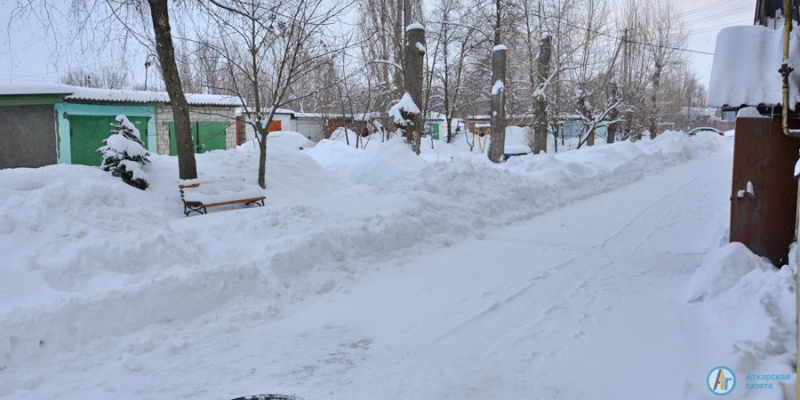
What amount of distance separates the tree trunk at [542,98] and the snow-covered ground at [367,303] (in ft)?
39.9

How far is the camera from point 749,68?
5613mm

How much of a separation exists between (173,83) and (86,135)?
969 centimetres

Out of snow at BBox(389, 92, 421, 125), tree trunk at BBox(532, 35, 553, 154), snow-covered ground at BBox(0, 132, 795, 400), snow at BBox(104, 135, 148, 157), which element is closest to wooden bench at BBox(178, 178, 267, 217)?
snow at BBox(104, 135, 148, 157)

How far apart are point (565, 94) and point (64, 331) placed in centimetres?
2425

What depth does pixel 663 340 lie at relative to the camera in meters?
4.19

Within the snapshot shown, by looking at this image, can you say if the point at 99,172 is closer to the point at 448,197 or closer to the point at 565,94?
the point at 448,197

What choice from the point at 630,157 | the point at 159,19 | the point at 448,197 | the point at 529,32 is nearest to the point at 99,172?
the point at 159,19

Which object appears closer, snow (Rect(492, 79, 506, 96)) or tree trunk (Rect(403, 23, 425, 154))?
tree trunk (Rect(403, 23, 425, 154))

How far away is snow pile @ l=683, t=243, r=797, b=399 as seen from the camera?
329cm

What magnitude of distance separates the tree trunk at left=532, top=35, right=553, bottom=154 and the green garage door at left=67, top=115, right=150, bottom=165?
15.1m

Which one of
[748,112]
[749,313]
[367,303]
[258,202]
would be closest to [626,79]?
[258,202]

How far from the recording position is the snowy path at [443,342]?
11.7ft

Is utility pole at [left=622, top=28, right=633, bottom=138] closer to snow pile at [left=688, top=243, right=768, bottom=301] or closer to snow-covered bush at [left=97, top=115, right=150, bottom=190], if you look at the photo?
snow-covered bush at [left=97, top=115, right=150, bottom=190]

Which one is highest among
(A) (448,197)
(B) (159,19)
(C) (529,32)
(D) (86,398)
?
(C) (529,32)
